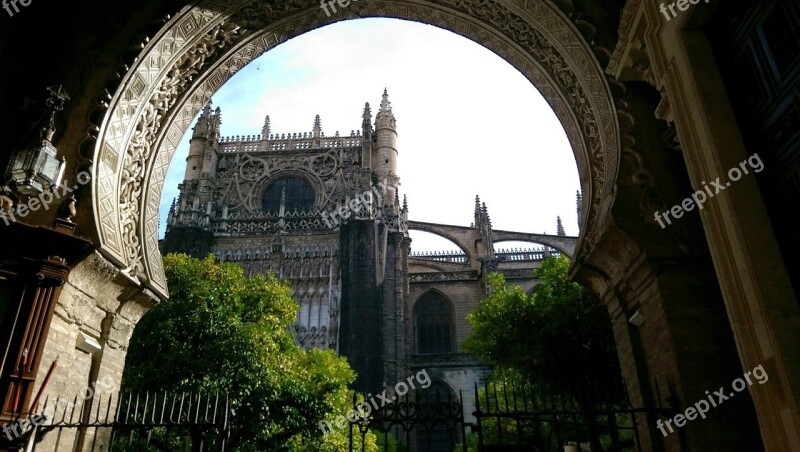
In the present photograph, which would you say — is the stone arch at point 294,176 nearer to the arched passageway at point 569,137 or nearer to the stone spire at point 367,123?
the stone spire at point 367,123

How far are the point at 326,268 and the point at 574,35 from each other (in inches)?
1178

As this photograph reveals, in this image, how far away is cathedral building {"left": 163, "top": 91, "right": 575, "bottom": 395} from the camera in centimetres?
3394

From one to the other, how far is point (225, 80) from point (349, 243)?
1054 inches

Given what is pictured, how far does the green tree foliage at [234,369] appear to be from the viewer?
573 inches

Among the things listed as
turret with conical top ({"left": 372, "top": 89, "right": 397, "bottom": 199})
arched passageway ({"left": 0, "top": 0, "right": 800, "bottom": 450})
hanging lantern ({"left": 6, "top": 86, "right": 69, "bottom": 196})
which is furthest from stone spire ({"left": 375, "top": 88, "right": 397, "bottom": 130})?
hanging lantern ({"left": 6, "top": 86, "right": 69, "bottom": 196})

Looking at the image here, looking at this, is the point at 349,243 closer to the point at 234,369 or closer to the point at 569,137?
the point at 234,369

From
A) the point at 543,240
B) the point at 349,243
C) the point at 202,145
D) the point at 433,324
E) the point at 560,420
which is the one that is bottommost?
the point at 560,420

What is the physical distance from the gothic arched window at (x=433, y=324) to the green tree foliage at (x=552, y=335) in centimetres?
1994

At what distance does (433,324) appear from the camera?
40.0 meters

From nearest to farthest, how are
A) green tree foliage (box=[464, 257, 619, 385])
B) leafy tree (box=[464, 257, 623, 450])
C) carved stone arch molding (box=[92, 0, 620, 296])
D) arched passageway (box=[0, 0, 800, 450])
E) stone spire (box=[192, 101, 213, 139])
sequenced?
arched passageway (box=[0, 0, 800, 450]), carved stone arch molding (box=[92, 0, 620, 296]), leafy tree (box=[464, 257, 623, 450]), green tree foliage (box=[464, 257, 619, 385]), stone spire (box=[192, 101, 213, 139])

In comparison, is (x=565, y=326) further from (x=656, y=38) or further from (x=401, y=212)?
(x=401, y=212)

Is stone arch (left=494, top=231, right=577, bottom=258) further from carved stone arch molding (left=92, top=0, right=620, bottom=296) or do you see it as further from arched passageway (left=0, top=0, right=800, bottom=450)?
arched passageway (left=0, top=0, right=800, bottom=450)

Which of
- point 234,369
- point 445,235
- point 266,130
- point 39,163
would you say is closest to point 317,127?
point 266,130

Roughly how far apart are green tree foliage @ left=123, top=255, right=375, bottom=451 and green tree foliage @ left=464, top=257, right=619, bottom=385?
5.14 meters
